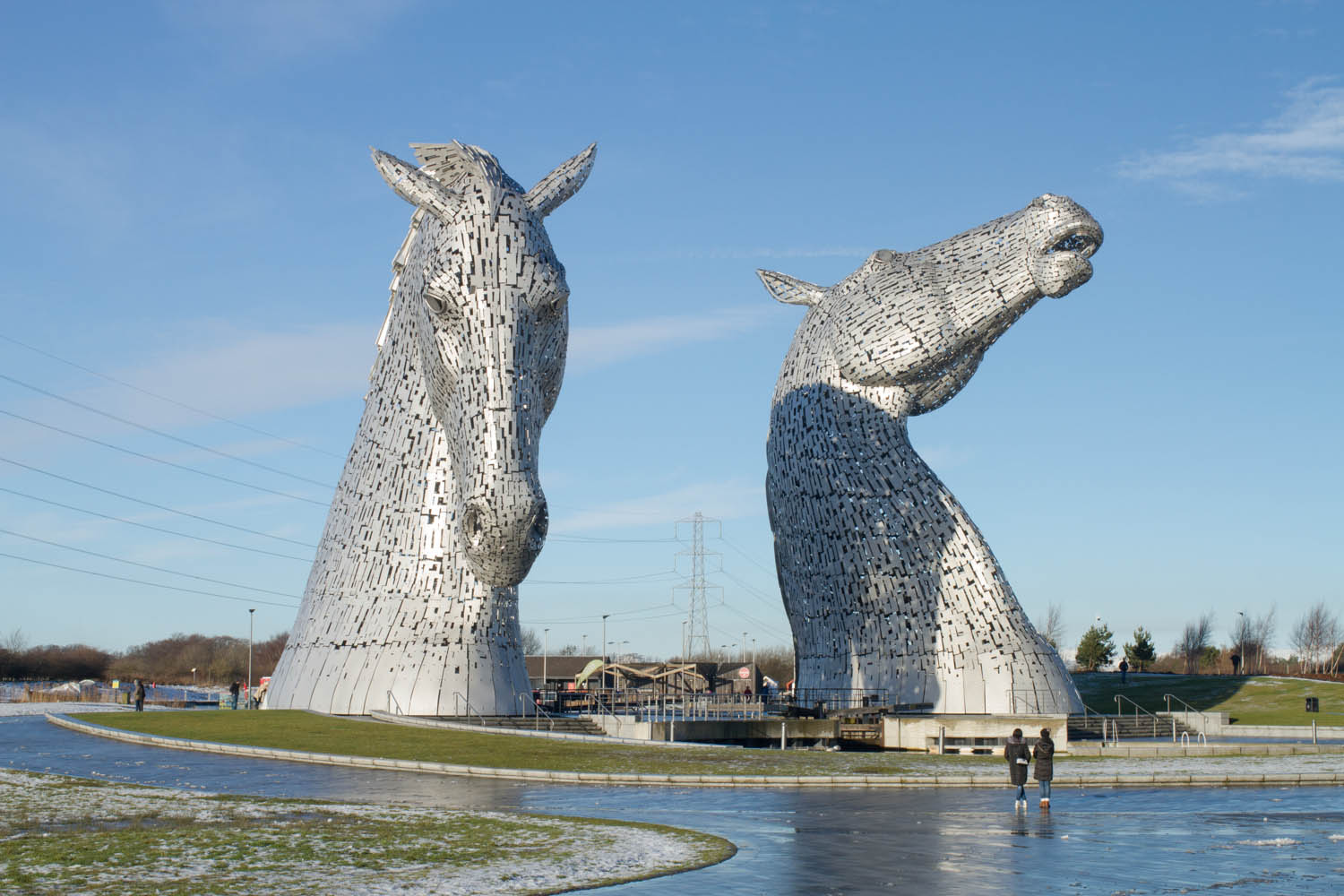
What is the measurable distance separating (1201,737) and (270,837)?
20964 mm

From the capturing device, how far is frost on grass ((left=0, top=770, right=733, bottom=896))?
834 centimetres

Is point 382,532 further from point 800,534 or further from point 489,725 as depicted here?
point 800,534

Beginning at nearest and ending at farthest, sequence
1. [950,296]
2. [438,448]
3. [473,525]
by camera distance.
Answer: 1. [473,525]
2. [438,448]
3. [950,296]

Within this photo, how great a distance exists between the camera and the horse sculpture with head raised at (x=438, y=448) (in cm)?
1559

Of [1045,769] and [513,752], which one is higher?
[1045,769]

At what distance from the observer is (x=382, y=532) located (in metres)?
20.5

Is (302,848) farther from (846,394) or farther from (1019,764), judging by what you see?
(846,394)

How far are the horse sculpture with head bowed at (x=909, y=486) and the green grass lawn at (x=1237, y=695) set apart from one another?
10.3 meters

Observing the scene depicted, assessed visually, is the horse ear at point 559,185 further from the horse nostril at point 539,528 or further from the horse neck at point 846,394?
the horse neck at point 846,394

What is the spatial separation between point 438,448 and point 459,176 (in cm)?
448

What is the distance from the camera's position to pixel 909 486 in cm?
2694

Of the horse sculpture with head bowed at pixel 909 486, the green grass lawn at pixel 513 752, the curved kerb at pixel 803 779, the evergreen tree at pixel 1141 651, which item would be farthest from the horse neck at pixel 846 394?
the evergreen tree at pixel 1141 651

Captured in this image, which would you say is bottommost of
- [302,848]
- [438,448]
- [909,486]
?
[302,848]

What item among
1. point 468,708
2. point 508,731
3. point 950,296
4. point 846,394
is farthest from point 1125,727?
point 468,708
